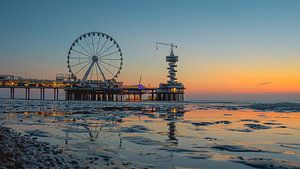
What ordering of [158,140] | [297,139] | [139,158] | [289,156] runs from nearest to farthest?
[139,158]
[289,156]
[158,140]
[297,139]

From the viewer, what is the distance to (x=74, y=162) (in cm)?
780

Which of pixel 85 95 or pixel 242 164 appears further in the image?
pixel 85 95

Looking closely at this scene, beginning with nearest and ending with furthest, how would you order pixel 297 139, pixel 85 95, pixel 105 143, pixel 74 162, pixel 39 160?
pixel 39 160
pixel 74 162
pixel 105 143
pixel 297 139
pixel 85 95

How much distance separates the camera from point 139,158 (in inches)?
353

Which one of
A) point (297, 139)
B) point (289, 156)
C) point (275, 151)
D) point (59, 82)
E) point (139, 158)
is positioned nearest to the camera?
point (139, 158)

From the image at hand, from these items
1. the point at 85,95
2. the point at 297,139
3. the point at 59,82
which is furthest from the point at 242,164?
the point at 59,82

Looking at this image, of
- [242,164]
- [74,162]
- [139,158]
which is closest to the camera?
[74,162]

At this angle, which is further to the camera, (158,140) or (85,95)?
(85,95)

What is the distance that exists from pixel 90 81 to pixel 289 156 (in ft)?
400

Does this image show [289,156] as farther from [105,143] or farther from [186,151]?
[105,143]

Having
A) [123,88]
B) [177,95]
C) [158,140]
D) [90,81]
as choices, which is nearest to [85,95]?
[90,81]

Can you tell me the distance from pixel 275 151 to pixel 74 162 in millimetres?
6240

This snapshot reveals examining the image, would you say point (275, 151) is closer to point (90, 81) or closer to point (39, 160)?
point (39, 160)

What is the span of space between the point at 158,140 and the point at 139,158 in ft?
12.5
